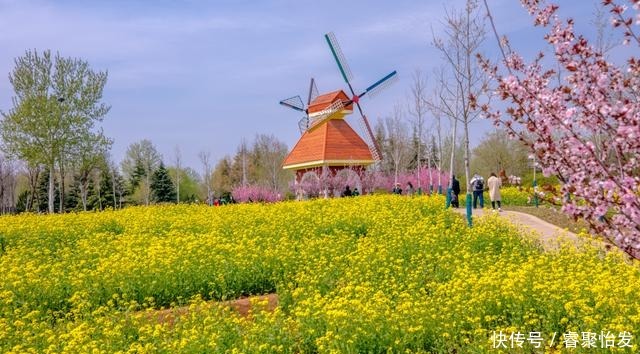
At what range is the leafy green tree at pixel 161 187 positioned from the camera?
61.0m

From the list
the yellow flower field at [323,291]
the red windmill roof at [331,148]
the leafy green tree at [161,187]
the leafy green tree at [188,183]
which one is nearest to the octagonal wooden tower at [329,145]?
the red windmill roof at [331,148]

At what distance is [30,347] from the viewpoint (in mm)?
6590

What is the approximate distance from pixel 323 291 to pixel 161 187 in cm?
5528

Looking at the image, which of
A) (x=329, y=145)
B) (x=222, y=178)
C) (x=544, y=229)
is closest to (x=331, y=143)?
(x=329, y=145)

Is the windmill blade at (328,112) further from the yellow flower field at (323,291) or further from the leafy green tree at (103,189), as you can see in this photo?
the leafy green tree at (103,189)

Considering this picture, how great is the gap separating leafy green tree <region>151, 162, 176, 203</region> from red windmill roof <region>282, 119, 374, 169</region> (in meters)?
23.5

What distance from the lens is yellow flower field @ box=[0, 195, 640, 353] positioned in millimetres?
6121

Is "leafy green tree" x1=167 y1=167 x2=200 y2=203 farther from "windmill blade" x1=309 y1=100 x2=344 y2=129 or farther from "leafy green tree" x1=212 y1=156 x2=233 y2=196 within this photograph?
"windmill blade" x1=309 y1=100 x2=344 y2=129

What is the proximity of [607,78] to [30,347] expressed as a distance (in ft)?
21.2

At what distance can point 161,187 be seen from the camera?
61312mm

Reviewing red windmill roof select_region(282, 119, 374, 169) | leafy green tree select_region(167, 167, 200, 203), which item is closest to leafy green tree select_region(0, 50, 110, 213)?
red windmill roof select_region(282, 119, 374, 169)

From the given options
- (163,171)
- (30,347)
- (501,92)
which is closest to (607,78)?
(501,92)

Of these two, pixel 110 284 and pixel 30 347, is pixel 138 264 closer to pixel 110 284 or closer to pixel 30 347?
pixel 110 284

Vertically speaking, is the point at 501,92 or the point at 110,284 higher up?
the point at 501,92
